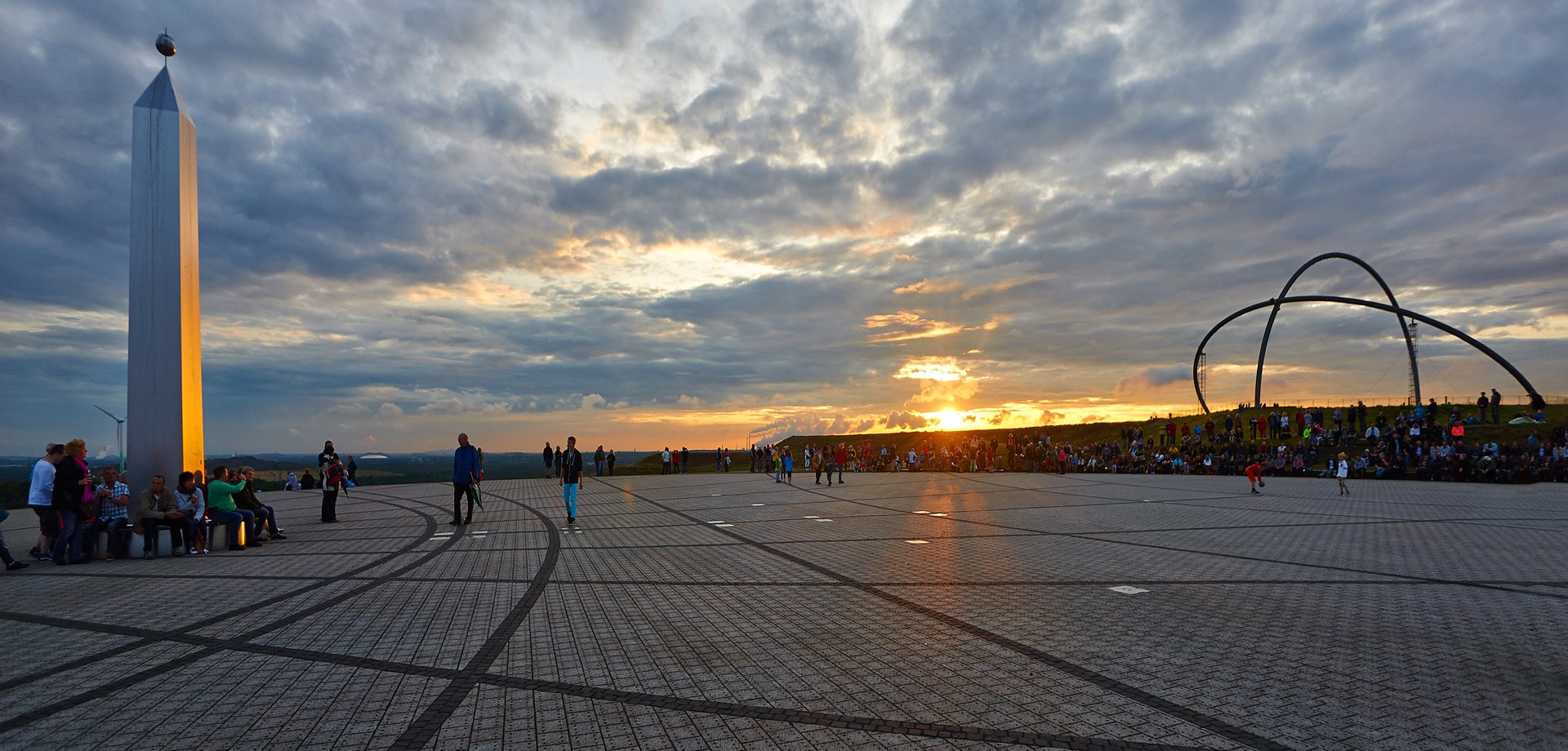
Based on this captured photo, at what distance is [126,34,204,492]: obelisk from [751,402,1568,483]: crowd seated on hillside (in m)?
24.4

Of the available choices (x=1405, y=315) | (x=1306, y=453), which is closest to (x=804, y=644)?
(x=1306, y=453)

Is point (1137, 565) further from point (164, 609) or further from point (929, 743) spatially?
point (164, 609)

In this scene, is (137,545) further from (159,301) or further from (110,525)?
(159,301)

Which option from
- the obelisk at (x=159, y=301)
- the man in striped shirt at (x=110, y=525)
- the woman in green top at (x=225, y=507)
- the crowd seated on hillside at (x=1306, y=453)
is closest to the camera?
the man in striped shirt at (x=110, y=525)

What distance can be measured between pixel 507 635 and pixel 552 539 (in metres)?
6.94

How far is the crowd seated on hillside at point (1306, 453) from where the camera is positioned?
28.1 metres

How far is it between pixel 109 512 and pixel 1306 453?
4007 cm

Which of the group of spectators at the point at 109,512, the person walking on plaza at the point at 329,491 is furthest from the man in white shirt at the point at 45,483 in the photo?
the person walking on plaza at the point at 329,491

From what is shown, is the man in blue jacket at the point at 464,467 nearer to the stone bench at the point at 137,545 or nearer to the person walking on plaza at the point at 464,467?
the person walking on plaza at the point at 464,467

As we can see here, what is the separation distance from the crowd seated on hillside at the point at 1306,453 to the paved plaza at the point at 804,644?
1850 cm

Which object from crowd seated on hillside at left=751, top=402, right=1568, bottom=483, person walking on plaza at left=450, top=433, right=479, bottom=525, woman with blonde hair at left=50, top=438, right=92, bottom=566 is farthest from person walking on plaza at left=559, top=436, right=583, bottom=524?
crowd seated on hillside at left=751, top=402, right=1568, bottom=483

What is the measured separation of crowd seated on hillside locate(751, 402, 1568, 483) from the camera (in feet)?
92.1

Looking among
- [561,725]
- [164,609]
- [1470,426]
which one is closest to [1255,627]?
[561,725]

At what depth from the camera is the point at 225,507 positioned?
12578 mm
